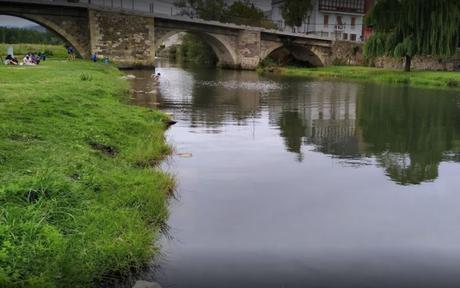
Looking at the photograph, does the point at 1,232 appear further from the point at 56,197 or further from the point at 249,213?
the point at 249,213

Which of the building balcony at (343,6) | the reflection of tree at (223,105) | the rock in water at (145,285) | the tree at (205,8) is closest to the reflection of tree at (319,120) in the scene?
the reflection of tree at (223,105)

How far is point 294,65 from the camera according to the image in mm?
62750

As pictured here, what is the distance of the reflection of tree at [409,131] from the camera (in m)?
11.8

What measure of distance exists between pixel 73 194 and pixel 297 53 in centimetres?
6000

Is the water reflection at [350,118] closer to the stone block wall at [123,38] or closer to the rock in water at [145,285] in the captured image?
the rock in water at [145,285]

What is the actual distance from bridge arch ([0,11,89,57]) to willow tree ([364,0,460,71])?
25.6 meters

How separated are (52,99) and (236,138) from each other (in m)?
5.09

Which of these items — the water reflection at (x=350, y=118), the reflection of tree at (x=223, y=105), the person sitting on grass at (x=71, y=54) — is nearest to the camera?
the water reflection at (x=350, y=118)

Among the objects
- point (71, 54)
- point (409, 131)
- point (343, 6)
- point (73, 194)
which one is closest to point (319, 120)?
point (409, 131)

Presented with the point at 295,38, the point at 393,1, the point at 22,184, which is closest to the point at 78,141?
the point at 22,184

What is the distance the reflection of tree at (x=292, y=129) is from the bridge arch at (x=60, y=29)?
31115 millimetres

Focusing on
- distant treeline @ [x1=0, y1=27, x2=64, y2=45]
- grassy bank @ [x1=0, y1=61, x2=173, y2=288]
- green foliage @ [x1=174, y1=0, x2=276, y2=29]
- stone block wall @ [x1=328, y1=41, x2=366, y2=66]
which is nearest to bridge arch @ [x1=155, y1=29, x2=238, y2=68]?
green foliage @ [x1=174, y1=0, x2=276, y2=29]

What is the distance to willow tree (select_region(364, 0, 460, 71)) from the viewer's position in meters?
36.2

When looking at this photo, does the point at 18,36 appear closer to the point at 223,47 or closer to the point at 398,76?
the point at 223,47
